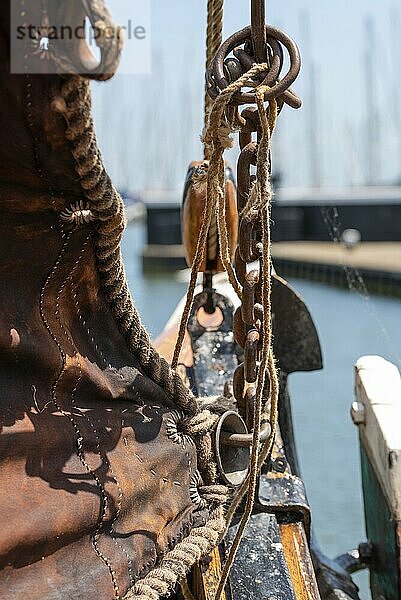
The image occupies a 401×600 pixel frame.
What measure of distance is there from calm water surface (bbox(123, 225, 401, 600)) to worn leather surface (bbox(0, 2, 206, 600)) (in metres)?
3.32

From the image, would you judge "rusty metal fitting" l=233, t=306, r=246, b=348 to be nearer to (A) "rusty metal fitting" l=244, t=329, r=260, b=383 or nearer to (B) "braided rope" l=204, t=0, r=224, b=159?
(A) "rusty metal fitting" l=244, t=329, r=260, b=383

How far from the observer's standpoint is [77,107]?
1025 millimetres

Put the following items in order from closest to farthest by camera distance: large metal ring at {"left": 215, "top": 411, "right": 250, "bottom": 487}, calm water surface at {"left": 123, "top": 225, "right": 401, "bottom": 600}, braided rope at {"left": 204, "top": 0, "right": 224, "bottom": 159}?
1. large metal ring at {"left": 215, "top": 411, "right": 250, "bottom": 487}
2. braided rope at {"left": 204, "top": 0, "right": 224, "bottom": 159}
3. calm water surface at {"left": 123, "top": 225, "right": 401, "bottom": 600}

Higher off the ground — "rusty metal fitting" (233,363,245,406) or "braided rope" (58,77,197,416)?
"braided rope" (58,77,197,416)

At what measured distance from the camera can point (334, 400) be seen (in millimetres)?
8391

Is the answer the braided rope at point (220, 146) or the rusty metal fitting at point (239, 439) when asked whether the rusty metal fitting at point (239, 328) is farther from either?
the rusty metal fitting at point (239, 439)

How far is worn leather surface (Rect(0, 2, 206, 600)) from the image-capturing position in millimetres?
1067

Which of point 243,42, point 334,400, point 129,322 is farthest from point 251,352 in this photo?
point 334,400

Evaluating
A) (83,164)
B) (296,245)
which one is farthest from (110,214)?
(296,245)

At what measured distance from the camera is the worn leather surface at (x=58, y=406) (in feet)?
3.50

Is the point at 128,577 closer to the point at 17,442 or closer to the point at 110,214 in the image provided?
the point at 17,442

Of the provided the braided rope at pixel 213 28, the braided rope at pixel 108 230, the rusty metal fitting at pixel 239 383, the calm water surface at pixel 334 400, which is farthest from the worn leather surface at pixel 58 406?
the calm water surface at pixel 334 400

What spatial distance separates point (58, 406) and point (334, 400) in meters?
7.39

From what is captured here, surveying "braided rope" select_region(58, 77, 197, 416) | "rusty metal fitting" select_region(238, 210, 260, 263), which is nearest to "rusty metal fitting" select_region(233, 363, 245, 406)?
"braided rope" select_region(58, 77, 197, 416)
